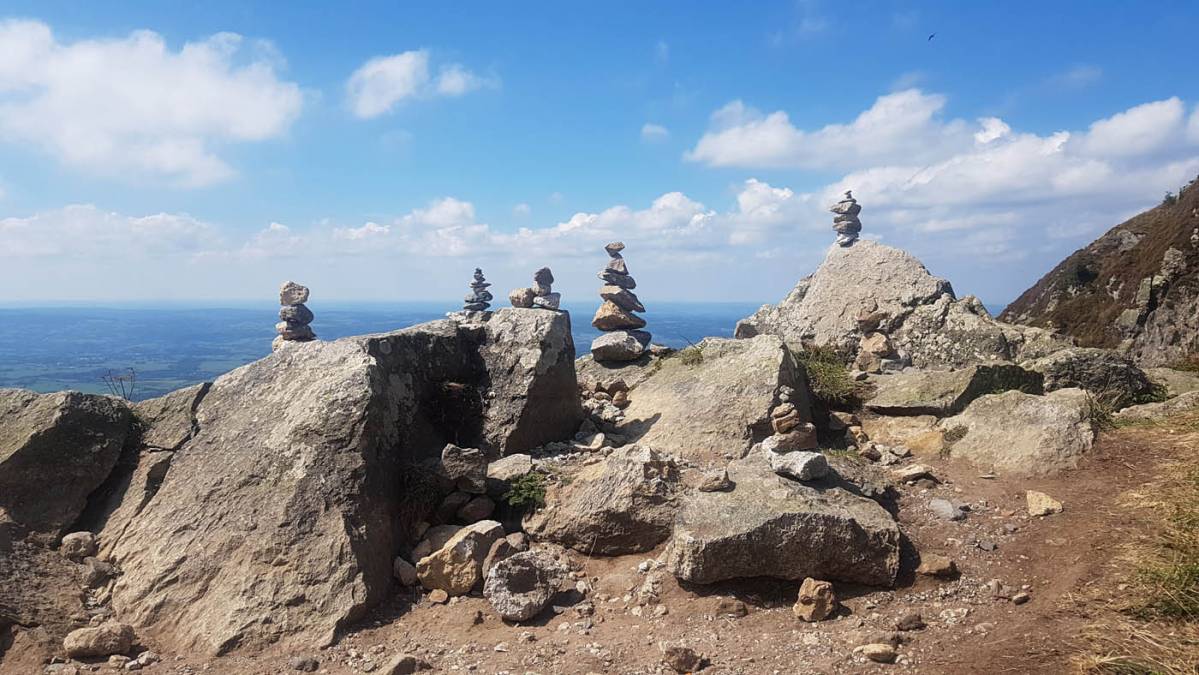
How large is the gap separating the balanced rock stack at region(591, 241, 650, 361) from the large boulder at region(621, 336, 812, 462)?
65.8 inches

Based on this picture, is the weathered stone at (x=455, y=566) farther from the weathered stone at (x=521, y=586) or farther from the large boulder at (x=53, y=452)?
the large boulder at (x=53, y=452)

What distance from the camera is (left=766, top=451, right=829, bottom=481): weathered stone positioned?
7637 millimetres

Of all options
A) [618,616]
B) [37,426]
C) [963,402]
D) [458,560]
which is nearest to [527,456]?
[458,560]

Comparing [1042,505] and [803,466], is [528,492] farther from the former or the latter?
[1042,505]

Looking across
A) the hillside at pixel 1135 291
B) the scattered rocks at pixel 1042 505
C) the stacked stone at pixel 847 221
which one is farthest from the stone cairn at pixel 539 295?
the hillside at pixel 1135 291

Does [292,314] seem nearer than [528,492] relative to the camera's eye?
No

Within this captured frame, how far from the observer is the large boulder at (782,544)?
6.55 metres

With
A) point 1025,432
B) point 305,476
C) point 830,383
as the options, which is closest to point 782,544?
point 1025,432

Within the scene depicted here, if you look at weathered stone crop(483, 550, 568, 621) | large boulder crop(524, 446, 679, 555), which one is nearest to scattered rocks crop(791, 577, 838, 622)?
large boulder crop(524, 446, 679, 555)

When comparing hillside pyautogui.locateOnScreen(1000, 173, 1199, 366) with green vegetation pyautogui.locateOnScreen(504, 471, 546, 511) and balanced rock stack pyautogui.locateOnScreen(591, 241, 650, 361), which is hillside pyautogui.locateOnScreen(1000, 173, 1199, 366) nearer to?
balanced rock stack pyautogui.locateOnScreen(591, 241, 650, 361)

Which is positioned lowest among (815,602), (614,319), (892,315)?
(815,602)

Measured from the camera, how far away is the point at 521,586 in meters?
6.75

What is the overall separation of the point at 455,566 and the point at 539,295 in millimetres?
10046

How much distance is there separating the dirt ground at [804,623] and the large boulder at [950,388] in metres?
2.77
